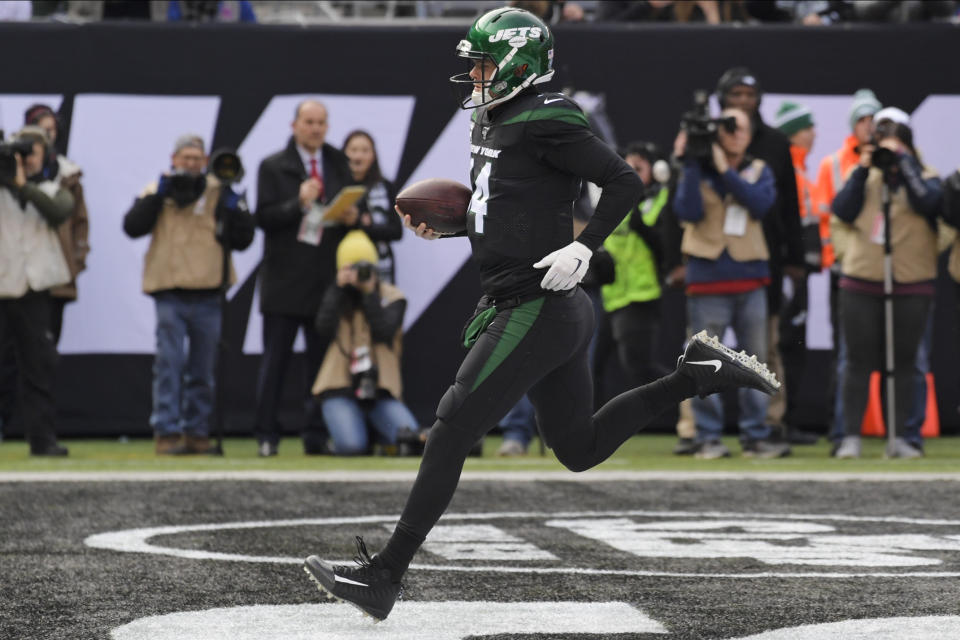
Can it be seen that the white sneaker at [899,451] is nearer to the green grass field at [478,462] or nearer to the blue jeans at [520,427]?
the green grass field at [478,462]

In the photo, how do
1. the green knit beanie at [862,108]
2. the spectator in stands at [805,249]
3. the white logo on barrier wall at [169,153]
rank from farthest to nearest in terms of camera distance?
the white logo on barrier wall at [169,153]
the spectator in stands at [805,249]
the green knit beanie at [862,108]

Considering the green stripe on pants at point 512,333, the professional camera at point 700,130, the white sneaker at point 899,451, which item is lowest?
the white sneaker at point 899,451

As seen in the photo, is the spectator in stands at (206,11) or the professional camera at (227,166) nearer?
the professional camera at (227,166)

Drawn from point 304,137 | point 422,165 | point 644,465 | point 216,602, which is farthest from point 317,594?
point 422,165

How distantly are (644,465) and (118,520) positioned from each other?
3927 millimetres

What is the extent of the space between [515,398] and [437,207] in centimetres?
76

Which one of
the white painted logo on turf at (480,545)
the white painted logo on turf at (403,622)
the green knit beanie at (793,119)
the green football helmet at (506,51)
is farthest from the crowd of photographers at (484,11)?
the white painted logo on turf at (403,622)

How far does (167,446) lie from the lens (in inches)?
432

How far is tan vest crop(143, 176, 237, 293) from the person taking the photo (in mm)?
10852

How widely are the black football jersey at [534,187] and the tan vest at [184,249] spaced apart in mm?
6008

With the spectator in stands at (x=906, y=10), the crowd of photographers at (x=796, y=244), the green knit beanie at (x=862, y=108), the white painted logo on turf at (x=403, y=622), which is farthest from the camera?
the spectator in stands at (x=906, y=10)

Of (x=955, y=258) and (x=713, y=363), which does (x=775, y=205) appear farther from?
(x=713, y=363)

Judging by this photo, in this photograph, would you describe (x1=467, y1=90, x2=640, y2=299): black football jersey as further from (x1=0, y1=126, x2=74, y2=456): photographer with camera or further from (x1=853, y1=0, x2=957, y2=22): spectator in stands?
(x1=853, y1=0, x2=957, y2=22): spectator in stands

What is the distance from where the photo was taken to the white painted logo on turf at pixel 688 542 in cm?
584
